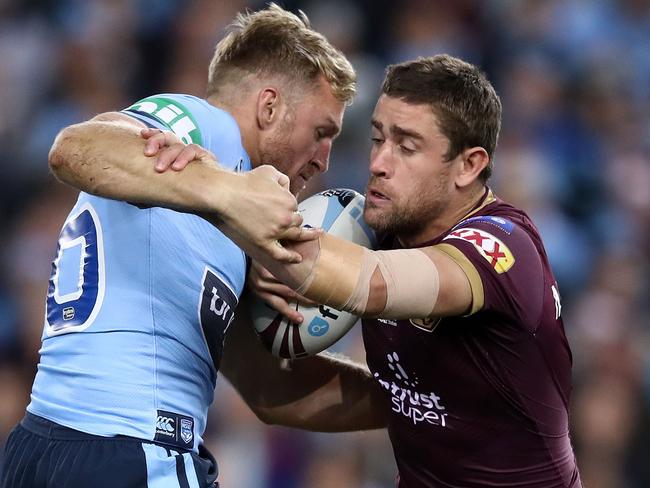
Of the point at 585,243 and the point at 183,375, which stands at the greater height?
the point at 183,375

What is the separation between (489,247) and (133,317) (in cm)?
117

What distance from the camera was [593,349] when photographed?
7629 millimetres

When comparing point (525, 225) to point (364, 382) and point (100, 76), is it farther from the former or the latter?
A: point (100, 76)

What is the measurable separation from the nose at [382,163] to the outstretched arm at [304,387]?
1117 millimetres

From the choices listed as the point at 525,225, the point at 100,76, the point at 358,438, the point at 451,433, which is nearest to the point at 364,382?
the point at 451,433

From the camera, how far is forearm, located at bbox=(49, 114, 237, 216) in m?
3.05

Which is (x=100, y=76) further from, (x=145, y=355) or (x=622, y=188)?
(x=145, y=355)

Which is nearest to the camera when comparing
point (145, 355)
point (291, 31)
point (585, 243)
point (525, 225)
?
point (145, 355)

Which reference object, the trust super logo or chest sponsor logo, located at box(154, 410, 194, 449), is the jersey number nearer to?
chest sponsor logo, located at box(154, 410, 194, 449)

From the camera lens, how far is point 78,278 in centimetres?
357

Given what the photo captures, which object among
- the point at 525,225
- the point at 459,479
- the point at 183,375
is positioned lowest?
the point at 459,479

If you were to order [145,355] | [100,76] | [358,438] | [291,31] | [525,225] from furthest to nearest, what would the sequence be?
[100,76] < [358,438] < [291,31] < [525,225] < [145,355]

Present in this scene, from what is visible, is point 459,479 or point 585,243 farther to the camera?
point 585,243

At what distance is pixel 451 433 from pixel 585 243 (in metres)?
4.92
